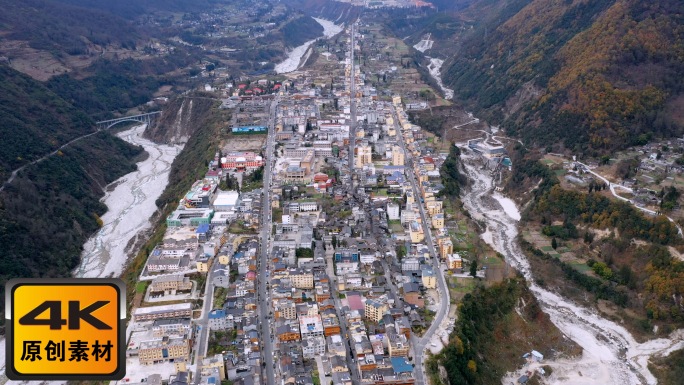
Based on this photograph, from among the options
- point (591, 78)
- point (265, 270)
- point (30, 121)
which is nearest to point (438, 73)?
point (591, 78)

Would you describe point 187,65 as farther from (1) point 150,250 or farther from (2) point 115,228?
(1) point 150,250

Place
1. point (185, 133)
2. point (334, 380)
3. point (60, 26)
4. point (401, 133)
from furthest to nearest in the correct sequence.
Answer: point (60, 26) → point (185, 133) → point (401, 133) → point (334, 380)

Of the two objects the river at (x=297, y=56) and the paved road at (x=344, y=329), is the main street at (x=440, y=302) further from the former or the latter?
the river at (x=297, y=56)

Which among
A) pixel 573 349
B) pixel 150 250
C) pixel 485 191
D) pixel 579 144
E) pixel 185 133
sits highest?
pixel 185 133

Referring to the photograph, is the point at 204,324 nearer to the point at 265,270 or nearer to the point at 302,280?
the point at 302,280

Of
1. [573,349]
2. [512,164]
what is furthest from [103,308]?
[512,164]

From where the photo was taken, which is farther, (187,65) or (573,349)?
(187,65)

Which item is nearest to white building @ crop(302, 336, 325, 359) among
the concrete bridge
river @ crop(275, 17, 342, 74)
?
the concrete bridge
